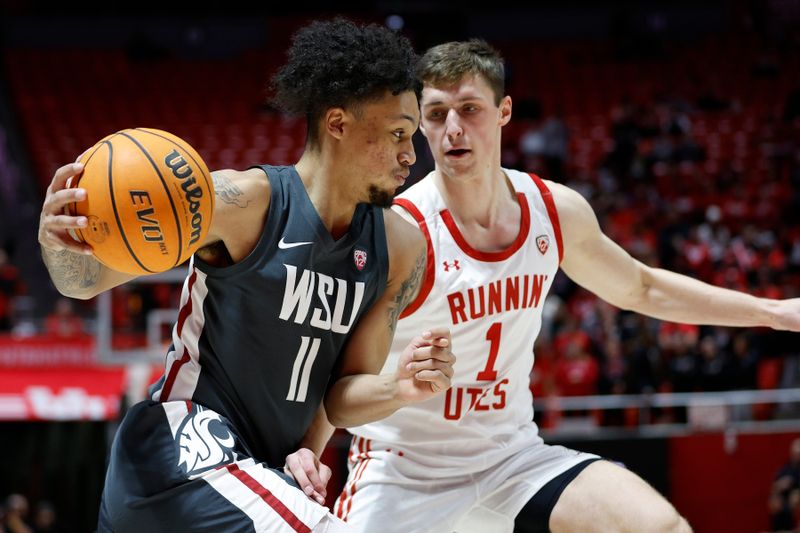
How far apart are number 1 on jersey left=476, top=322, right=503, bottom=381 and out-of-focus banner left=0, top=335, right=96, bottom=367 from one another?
803 cm

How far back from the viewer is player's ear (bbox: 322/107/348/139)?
11.6ft

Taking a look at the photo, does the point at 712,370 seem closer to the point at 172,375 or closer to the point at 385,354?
the point at 385,354

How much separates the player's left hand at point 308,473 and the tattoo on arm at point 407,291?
1.98 ft

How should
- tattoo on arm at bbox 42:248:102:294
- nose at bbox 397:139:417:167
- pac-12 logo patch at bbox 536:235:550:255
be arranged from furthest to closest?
1. pac-12 logo patch at bbox 536:235:550:255
2. nose at bbox 397:139:417:167
3. tattoo on arm at bbox 42:248:102:294

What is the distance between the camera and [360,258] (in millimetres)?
3635

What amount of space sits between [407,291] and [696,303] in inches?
59.7

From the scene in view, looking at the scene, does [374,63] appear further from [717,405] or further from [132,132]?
[717,405]

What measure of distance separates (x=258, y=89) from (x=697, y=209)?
913 cm

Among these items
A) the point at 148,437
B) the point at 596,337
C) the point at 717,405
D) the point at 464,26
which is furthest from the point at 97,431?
the point at 148,437

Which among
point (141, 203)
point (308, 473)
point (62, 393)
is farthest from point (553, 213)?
point (62, 393)

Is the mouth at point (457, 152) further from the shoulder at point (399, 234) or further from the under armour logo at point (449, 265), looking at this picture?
the shoulder at point (399, 234)

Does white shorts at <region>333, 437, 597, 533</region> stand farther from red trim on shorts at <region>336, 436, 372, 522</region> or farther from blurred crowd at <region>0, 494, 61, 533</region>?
blurred crowd at <region>0, 494, 61, 533</region>

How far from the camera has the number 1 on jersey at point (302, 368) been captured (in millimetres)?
3498

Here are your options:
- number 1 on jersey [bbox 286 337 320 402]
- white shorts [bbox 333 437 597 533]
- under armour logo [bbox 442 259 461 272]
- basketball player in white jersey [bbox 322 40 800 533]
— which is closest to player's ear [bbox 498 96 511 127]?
basketball player in white jersey [bbox 322 40 800 533]
